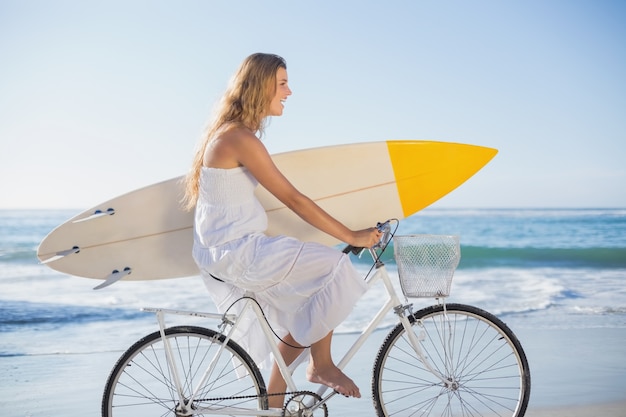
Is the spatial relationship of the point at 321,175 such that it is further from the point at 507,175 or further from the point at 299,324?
the point at 507,175

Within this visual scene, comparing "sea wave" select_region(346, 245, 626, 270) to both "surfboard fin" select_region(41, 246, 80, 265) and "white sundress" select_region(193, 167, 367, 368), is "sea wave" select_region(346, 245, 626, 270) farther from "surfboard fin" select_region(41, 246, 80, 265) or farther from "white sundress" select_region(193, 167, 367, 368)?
"white sundress" select_region(193, 167, 367, 368)

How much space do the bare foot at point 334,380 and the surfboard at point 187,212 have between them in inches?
34.5

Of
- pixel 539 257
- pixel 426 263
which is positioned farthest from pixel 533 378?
pixel 539 257

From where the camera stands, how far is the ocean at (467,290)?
597cm

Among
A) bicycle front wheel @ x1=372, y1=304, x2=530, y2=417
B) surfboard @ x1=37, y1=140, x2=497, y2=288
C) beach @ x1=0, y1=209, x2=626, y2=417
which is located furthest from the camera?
beach @ x1=0, y1=209, x2=626, y2=417

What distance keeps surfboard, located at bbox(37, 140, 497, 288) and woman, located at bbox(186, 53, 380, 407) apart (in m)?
0.69

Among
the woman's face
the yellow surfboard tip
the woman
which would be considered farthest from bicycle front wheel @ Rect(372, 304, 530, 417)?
the woman's face

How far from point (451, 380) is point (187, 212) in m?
1.30

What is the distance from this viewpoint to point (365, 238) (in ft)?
8.04

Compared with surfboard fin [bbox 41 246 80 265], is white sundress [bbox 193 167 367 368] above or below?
below

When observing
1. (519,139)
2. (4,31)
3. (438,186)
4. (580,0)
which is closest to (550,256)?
(580,0)

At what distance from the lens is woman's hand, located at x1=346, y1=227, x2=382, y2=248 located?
96.3 inches

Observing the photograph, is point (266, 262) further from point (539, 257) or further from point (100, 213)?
point (539, 257)

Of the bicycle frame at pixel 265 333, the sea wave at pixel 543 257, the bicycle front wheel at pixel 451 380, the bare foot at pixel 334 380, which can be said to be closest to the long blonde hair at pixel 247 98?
the bicycle frame at pixel 265 333
